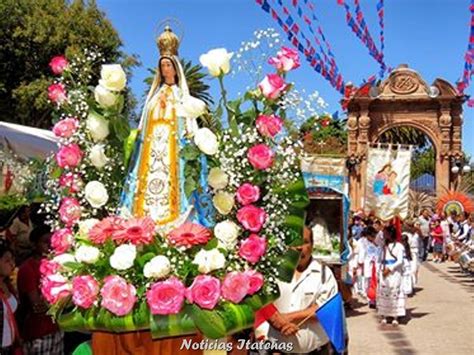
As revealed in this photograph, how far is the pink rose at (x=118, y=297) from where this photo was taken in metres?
3.31

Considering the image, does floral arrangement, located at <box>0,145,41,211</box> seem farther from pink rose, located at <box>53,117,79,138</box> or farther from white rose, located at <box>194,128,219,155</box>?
white rose, located at <box>194,128,219,155</box>

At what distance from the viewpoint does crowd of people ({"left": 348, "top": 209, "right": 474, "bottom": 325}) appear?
11.0m

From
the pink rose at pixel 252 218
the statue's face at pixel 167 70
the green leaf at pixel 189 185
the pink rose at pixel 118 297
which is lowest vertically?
the pink rose at pixel 118 297

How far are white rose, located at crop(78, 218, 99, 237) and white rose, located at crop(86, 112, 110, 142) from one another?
48 centimetres

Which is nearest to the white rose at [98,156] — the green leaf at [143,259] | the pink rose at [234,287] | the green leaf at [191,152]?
the green leaf at [191,152]

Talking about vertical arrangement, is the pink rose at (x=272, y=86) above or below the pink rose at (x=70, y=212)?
above

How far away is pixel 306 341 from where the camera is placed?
4.71 meters

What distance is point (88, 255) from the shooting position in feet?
11.5

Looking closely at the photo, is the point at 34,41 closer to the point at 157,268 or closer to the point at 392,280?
the point at 392,280

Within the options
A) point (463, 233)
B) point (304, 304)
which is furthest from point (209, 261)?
point (463, 233)

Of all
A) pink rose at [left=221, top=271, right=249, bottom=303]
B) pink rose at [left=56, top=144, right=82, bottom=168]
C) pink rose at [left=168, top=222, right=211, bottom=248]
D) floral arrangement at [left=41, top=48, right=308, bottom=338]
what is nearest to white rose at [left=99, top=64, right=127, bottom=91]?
floral arrangement at [left=41, top=48, right=308, bottom=338]

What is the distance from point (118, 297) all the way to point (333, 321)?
1.88 m

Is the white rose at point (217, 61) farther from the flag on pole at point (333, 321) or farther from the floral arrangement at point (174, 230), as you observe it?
Result: the flag on pole at point (333, 321)

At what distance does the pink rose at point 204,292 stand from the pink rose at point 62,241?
0.81 m
